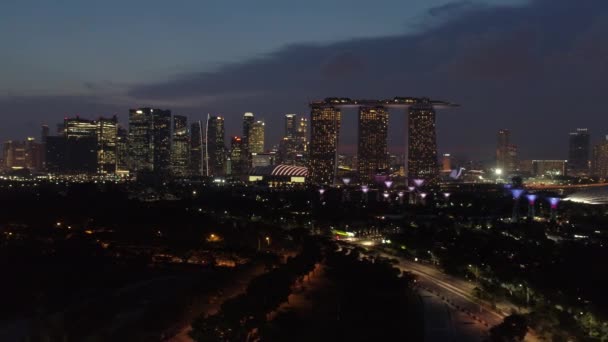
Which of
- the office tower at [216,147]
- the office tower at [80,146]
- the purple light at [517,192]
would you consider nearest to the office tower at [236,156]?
the office tower at [216,147]

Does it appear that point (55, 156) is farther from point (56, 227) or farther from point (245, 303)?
point (245, 303)

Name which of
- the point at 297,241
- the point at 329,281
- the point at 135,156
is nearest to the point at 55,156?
the point at 135,156

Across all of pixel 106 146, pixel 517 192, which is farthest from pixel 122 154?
pixel 517 192

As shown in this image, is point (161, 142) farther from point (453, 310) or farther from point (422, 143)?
point (453, 310)

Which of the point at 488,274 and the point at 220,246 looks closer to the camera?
the point at 488,274

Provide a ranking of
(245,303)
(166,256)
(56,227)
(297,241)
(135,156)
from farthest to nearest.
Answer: (135,156), (56,227), (297,241), (166,256), (245,303)

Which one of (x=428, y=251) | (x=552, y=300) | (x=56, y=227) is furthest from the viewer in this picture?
(x=56, y=227)
